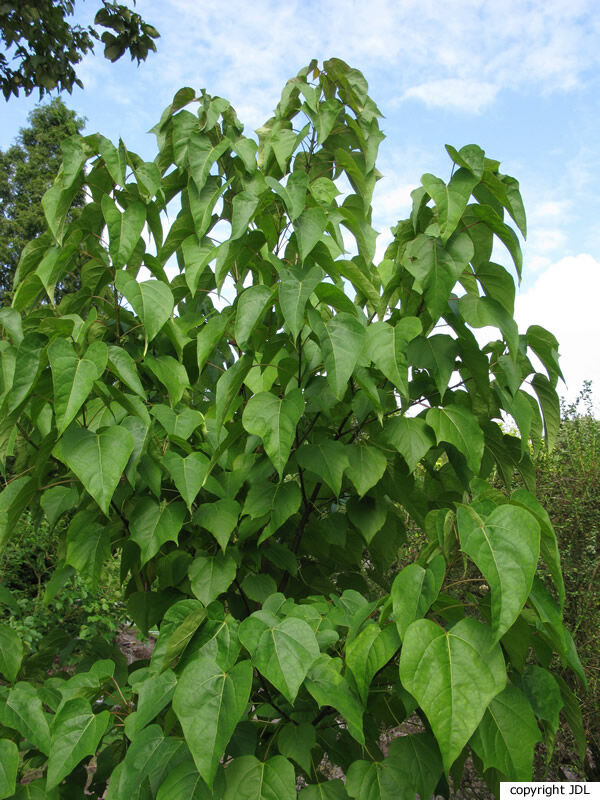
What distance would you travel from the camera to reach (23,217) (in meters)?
17.9

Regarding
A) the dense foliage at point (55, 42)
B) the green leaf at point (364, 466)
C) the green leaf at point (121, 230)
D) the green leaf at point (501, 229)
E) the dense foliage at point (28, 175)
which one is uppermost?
the dense foliage at point (28, 175)

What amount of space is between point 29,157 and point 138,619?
68.2 feet

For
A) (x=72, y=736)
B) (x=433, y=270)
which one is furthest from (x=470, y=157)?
(x=72, y=736)

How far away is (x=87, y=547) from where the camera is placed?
57.9 inches

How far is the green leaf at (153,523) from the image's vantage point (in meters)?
1.35

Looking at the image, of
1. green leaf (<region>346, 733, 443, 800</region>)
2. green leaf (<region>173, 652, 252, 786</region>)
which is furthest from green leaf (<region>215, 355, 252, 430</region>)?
green leaf (<region>346, 733, 443, 800</region>)

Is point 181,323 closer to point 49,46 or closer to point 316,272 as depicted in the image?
point 316,272

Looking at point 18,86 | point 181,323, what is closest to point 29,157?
point 18,86

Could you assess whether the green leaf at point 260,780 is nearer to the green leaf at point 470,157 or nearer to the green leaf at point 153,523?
the green leaf at point 153,523

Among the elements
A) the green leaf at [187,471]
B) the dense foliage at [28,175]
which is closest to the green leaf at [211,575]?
the green leaf at [187,471]

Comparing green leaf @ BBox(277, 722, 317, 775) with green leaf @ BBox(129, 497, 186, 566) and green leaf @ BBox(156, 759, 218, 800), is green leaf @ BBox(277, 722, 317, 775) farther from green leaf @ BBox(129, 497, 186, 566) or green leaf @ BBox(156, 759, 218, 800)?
green leaf @ BBox(129, 497, 186, 566)

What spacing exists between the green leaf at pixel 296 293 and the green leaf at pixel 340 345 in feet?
0.19

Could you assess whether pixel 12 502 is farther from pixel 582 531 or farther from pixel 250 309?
pixel 582 531

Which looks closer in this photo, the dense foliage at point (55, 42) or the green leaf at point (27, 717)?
the green leaf at point (27, 717)
